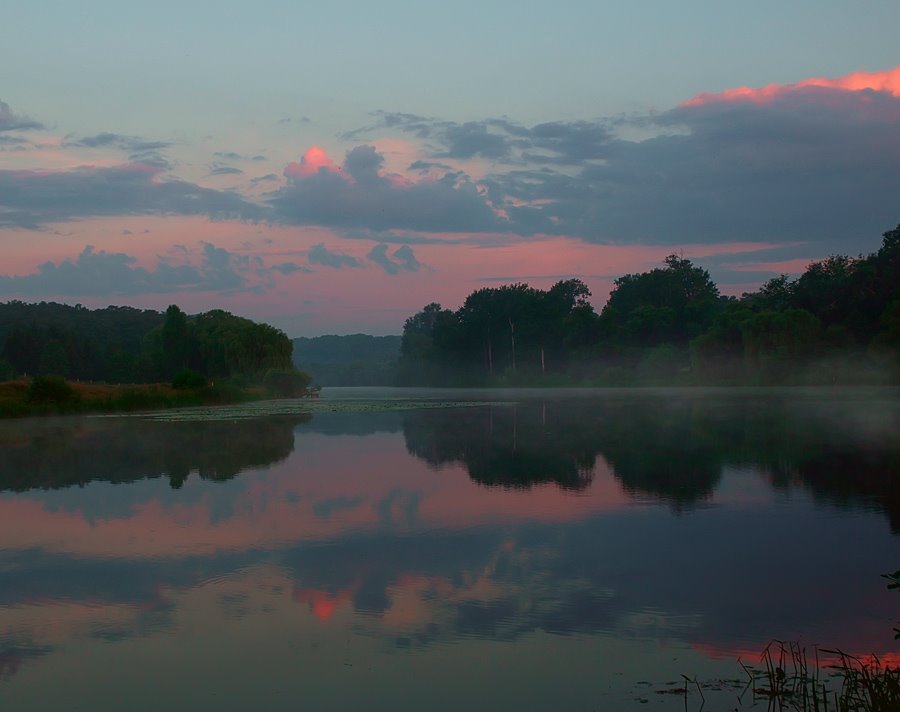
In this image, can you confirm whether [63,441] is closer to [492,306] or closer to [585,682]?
[585,682]

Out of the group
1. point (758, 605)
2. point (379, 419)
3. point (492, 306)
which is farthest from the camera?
point (492, 306)

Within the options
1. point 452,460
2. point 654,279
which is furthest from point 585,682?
point 654,279

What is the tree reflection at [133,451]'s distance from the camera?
19.9m

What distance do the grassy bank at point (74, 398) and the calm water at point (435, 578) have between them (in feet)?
98.4

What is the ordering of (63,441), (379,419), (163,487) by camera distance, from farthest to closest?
(379,419)
(63,441)
(163,487)

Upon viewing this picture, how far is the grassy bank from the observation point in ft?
161

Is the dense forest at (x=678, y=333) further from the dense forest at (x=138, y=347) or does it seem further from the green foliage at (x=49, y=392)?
the green foliage at (x=49, y=392)

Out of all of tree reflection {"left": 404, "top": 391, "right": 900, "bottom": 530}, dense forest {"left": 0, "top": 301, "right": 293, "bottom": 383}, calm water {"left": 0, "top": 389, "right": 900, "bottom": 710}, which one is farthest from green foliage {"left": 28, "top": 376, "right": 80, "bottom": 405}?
calm water {"left": 0, "top": 389, "right": 900, "bottom": 710}

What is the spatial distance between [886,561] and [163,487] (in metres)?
12.5

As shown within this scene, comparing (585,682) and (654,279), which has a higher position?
(654,279)

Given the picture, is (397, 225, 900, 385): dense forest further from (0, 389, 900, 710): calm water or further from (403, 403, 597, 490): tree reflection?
(0, 389, 900, 710): calm water

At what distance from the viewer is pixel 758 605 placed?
27.5 ft

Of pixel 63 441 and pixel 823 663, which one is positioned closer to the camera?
pixel 823 663

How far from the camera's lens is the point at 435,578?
9672 millimetres
